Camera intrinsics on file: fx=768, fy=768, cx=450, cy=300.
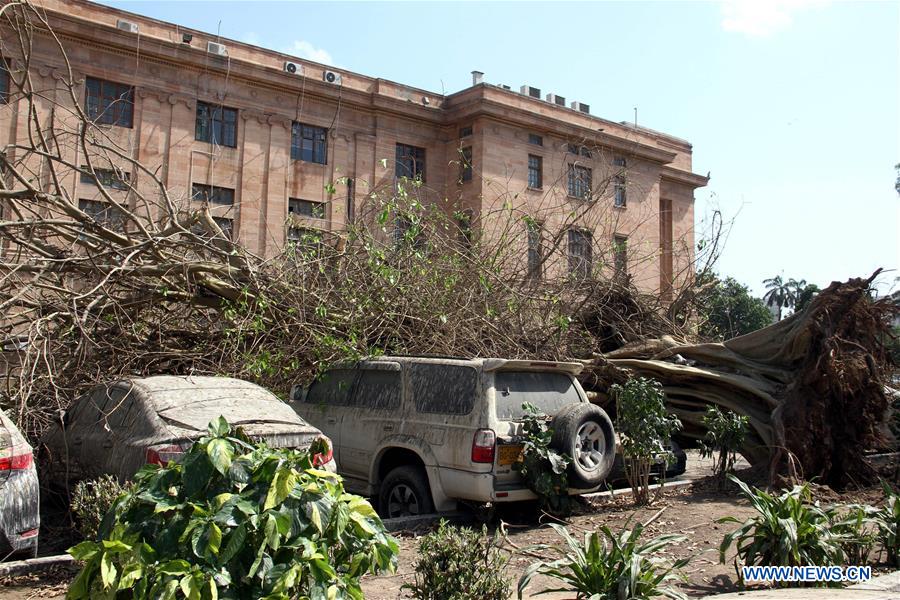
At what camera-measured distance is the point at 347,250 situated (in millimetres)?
12125

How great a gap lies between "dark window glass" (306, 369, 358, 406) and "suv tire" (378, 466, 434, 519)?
51.3 inches

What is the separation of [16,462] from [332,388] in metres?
4.22

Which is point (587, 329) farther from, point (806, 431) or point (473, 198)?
point (473, 198)

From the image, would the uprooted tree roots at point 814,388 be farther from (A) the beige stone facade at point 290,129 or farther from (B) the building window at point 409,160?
(B) the building window at point 409,160

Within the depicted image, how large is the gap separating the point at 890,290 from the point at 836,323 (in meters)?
0.85

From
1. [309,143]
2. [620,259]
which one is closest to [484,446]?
[620,259]

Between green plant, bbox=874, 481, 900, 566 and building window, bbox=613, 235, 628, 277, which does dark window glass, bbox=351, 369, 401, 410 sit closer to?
green plant, bbox=874, 481, 900, 566

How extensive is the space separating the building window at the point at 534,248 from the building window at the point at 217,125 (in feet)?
62.3

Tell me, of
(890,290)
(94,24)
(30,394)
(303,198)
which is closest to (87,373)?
(30,394)

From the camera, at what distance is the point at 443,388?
26.7 ft

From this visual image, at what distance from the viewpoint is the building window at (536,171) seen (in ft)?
123

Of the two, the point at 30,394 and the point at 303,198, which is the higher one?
the point at 303,198

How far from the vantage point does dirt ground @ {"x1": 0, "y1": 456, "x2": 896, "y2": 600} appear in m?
5.66

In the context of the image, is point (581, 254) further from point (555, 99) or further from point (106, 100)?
point (555, 99)
